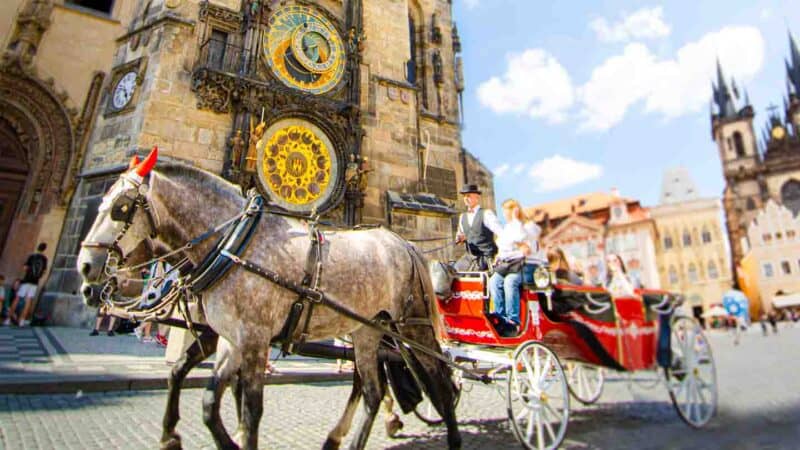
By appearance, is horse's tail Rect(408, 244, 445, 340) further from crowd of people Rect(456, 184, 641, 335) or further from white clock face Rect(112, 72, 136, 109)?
white clock face Rect(112, 72, 136, 109)

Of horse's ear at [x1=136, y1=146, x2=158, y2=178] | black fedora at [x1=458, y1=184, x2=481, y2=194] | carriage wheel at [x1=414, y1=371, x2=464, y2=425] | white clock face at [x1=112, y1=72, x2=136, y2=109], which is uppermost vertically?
white clock face at [x1=112, y1=72, x2=136, y2=109]

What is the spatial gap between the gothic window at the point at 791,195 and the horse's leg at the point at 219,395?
63.9m

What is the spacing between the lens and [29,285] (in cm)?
859

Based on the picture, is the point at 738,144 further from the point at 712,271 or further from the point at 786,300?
the point at 786,300

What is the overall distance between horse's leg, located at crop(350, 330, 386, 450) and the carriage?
3.41 ft

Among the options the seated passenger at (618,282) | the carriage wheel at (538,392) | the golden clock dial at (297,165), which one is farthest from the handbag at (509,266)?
the golden clock dial at (297,165)

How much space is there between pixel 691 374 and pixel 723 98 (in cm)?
7458

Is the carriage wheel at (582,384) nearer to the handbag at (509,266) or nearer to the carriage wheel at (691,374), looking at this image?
the carriage wheel at (691,374)

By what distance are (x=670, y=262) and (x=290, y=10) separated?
48.9 metres

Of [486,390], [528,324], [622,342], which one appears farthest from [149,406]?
[622,342]

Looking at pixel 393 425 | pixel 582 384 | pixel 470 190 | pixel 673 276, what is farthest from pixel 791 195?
pixel 393 425

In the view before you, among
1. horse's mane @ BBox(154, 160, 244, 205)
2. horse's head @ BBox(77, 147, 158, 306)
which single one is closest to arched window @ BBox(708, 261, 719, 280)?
horse's mane @ BBox(154, 160, 244, 205)

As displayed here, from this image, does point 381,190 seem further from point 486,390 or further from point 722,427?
point 722,427

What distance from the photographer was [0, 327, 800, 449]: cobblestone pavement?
303 centimetres
